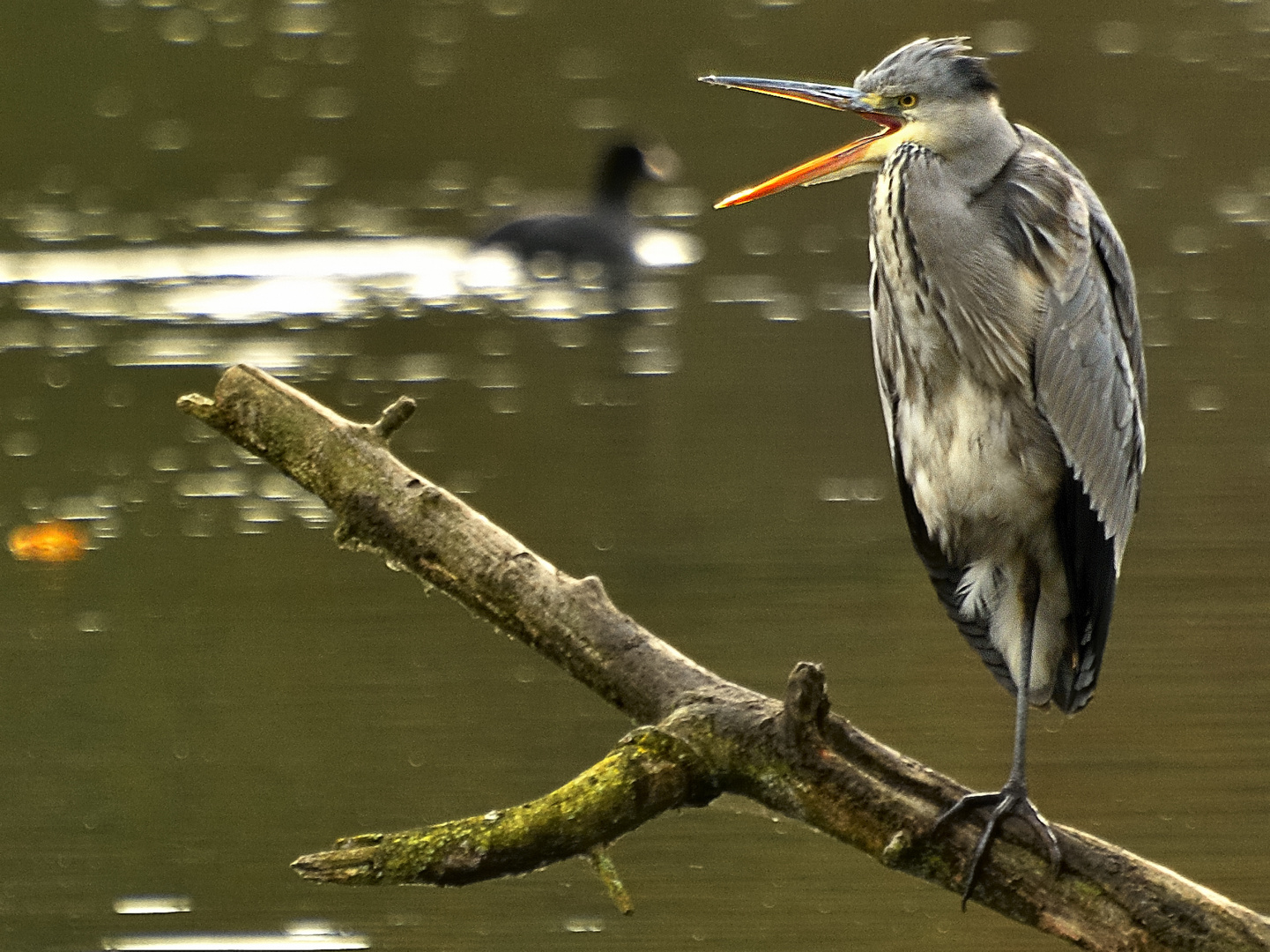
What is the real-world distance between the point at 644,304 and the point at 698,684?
6574 millimetres

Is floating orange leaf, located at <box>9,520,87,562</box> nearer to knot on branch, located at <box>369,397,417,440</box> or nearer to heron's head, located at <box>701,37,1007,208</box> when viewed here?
knot on branch, located at <box>369,397,417,440</box>

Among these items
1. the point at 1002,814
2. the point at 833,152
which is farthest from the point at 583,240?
the point at 1002,814

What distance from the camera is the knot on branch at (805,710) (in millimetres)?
3396

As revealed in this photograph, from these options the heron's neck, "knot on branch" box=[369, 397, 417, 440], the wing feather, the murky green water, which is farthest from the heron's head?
the murky green water

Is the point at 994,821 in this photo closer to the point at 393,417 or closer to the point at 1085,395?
the point at 1085,395

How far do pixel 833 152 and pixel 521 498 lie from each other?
351 cm

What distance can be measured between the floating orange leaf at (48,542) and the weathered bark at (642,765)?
350 centimetres

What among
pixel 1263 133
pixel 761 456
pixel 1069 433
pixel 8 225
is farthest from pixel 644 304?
pixel 1069 433

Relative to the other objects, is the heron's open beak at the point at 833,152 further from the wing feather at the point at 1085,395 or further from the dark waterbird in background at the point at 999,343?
the wing feather at the point at 1085,395

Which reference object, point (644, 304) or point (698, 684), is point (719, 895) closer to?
Answer: point (698, 684)

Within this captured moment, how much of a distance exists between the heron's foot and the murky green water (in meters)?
0.53

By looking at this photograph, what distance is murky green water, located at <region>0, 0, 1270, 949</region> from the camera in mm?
5512

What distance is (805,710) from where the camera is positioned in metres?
3.47

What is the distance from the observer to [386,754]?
593 cm
